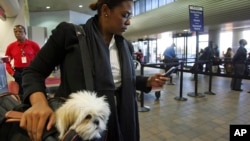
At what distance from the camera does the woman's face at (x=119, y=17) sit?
1056mm

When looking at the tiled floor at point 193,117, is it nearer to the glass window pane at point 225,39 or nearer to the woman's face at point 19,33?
the woman's face at point 19,33

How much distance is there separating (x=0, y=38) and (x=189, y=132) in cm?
737

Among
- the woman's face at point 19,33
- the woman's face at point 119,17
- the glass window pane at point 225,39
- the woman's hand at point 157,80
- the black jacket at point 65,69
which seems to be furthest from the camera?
the glass window pane at point 225,39

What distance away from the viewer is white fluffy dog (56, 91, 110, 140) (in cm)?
60

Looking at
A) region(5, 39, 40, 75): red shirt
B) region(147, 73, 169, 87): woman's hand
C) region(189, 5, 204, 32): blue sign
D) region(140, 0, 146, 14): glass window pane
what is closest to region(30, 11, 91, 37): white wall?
region(140, 0, 146, 14): glass window pane

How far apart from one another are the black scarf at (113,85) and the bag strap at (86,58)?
0.02 m

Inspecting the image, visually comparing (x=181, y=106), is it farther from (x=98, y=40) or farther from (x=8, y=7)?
(x=8, y=7)

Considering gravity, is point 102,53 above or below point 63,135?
above

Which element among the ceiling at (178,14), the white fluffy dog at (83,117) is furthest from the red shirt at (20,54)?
the ceiling at (178,14)

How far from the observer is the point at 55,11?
14.6 m

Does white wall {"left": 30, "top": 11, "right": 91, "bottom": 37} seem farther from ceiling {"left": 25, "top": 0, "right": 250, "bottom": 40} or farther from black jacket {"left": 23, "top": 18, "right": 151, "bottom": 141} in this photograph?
black jacket {"left": 23, "top": 18, "right": 151, "bottom": 141}

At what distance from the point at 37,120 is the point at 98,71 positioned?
34cm

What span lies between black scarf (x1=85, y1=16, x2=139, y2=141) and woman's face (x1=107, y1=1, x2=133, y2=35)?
0.25 feet

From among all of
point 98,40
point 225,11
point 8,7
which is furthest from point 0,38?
point 225,11
